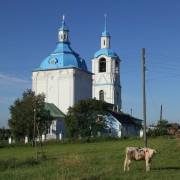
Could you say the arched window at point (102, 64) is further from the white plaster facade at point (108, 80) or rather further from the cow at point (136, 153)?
the cow at point (136, 153)

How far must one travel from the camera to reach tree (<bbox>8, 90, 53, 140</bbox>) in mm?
68188

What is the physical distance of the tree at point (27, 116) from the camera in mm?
68188

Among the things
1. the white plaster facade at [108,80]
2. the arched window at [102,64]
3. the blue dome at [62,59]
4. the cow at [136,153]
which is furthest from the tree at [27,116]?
the cow at [136,153]

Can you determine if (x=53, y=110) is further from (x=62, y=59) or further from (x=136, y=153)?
(x=136, y=153)

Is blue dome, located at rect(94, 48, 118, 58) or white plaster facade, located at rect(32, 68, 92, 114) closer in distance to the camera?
white plaster facade, located at rect(32, 68, 92, 114)

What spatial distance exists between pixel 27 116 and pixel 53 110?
49.5ft

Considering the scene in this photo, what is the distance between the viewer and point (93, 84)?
101 meters

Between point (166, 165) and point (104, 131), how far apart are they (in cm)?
5834

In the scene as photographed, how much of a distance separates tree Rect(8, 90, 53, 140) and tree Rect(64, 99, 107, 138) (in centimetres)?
380

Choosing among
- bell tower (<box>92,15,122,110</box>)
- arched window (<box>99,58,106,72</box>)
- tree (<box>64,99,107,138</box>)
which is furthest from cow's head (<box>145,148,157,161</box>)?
arched window (<box>99,58,106,72</box>)

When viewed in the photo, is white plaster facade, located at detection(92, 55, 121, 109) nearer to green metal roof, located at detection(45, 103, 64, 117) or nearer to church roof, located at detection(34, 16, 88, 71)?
church roof, located at detection(34, 16, 88, 71)

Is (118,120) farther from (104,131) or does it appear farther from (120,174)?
(120,174)

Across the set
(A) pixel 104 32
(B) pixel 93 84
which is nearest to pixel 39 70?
(B) pixel 93 84

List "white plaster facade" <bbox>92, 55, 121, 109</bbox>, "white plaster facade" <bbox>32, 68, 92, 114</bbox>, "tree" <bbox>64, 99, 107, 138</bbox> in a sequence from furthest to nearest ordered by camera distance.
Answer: "white plaster facade" <bbox>92, 55, 121, 109</bbox> < "white plaster facade" <bbox>32, 68, 92, 114</bbox> < "tree" <bbox>64, 99, 107, 138</bbox>
